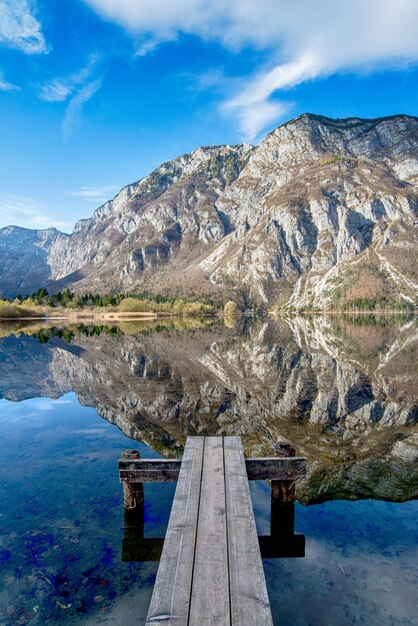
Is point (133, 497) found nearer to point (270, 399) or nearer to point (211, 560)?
point (211, 560)

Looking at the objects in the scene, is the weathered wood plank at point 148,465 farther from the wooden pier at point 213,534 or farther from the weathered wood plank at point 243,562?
the weathered wood plank at point 243,562

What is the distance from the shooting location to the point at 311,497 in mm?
13039

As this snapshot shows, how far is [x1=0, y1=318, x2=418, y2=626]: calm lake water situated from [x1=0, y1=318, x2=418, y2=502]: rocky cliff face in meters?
0.12

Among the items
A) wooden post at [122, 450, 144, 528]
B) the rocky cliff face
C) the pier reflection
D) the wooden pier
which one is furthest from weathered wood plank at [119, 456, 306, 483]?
the rocky cliff face

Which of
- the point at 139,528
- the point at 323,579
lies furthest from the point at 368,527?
the point at 139,528

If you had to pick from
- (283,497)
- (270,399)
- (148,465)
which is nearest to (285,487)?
(283,497)

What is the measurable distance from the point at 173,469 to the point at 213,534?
4.26 meters

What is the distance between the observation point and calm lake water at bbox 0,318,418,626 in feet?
27.3

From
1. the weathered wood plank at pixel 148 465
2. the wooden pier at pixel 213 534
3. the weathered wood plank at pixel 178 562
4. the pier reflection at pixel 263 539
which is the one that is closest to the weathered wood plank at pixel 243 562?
the wooden pier at pixel 213 534

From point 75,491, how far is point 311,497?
8.21m

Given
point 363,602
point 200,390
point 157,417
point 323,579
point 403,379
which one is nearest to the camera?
point 363,602

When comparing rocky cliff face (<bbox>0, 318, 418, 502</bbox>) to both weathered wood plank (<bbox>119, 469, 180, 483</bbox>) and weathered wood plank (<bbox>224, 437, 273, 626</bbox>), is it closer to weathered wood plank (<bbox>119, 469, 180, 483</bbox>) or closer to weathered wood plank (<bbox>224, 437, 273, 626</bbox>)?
weathered wood plank (<bbox>119, 469, 180, 483</bbox>)

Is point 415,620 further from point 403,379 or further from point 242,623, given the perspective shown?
point 403,379

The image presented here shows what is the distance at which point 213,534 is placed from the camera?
7.48m
